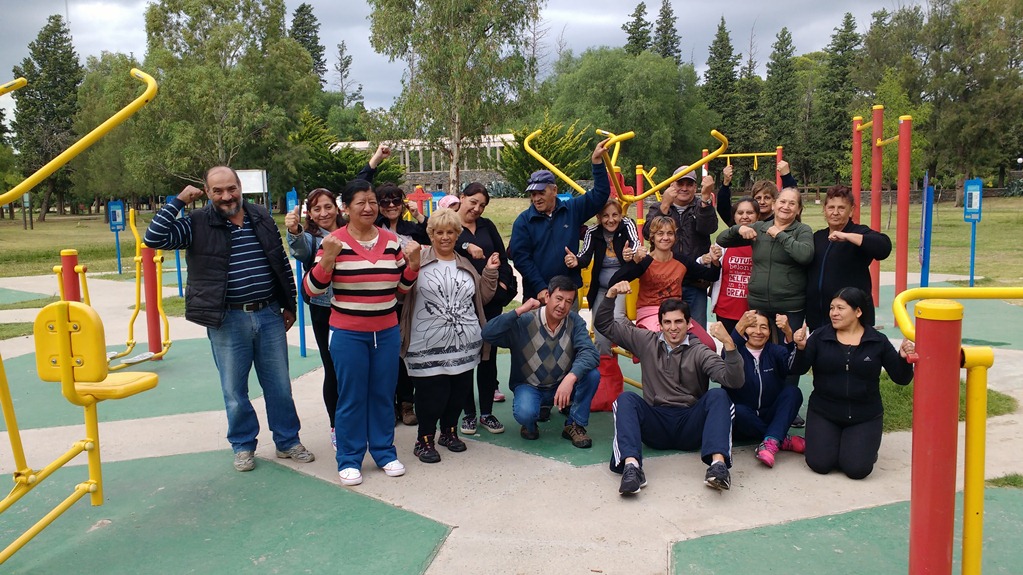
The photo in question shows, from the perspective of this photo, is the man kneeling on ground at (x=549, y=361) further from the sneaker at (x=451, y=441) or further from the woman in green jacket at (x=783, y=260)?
the woman in green jacket at (x=783, y=260)

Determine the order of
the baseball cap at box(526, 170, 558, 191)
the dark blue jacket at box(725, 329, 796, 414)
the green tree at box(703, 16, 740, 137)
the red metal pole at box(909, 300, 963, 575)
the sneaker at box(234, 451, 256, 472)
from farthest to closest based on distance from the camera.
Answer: the green tree at box(703, 16, 740, 137) → the baseball cap at box(526, 170, 558, 191) → the dark blue jacket at box(725, 329, 796, 414) → the sneaker at box(234, 451, 256, 472) → the red metal pole at box(909, 300, 963, 575)

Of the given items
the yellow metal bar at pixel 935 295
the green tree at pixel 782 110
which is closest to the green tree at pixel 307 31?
the green tree at pixel 782 110

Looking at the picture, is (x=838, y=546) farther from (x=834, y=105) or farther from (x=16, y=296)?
(x=834, y=105)

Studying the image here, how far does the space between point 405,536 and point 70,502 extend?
147cm

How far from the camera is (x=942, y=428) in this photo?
7.68ft

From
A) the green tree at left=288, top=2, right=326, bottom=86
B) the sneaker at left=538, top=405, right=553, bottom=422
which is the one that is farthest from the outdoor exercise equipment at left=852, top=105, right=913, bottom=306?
the green tree at left=288, top=2, right=326, bottom=86

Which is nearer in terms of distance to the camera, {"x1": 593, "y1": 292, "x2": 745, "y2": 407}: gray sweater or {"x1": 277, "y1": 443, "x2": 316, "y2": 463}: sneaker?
{"x1": 593, "y1": 292, "x2": 745, "y2": 407}: gray sweater

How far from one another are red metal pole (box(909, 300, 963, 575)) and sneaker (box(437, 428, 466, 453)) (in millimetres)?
2786

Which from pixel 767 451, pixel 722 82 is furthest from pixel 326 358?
pixel 722 82

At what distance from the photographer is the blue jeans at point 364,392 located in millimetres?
4207

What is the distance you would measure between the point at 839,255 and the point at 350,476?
129 inches

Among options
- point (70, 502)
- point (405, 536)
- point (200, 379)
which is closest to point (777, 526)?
point (405, 536)

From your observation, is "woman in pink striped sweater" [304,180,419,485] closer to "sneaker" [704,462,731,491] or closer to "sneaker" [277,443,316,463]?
"sneaker" [277,443,316,463]

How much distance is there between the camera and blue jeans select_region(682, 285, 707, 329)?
553 cm
